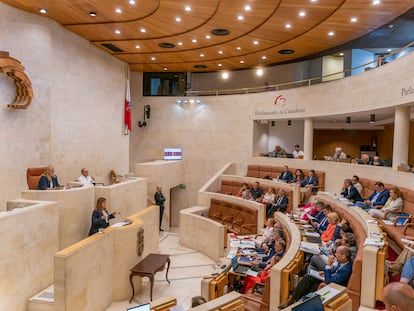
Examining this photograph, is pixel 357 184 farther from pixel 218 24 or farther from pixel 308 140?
pixel 218 24

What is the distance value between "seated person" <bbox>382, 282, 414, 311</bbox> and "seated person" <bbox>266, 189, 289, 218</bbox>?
7031mm

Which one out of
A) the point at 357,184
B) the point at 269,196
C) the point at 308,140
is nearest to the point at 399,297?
the point at 357,184

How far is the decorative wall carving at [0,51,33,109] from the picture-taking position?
23.4ft

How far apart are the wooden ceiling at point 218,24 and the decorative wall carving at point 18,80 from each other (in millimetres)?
1464

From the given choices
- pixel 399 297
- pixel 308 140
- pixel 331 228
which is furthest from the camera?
pixel 308 140

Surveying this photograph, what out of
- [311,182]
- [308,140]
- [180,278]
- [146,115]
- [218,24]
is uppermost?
[218,24]

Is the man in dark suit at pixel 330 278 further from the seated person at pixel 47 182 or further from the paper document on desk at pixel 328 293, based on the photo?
the seated person at pixel 47 182

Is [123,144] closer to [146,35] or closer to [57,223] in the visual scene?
[146,35]

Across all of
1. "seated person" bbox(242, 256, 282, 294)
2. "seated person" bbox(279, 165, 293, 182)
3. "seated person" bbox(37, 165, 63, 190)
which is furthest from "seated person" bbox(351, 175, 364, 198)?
"seated person" bbox(37, 165, 63, 190)

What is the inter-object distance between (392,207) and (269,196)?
369 cm

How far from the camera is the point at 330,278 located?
149 inches

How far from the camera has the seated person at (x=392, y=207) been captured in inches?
229

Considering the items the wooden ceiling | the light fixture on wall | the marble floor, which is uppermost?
the wooden ceiling

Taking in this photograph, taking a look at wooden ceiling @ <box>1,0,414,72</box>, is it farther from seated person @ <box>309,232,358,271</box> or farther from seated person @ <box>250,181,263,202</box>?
A: seated person @ <box>309,232,358,271</box>
